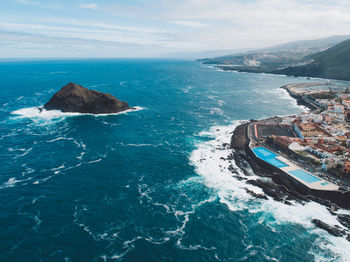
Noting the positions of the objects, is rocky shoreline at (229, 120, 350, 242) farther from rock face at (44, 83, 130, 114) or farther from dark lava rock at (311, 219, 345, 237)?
rock face at (44, 83, 130, 114)

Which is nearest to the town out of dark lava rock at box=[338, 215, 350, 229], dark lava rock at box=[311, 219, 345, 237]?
dark lava rock at box=[338, 215, 350, 229]

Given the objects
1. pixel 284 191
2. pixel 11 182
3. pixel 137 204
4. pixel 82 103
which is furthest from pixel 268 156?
pixel 82 103

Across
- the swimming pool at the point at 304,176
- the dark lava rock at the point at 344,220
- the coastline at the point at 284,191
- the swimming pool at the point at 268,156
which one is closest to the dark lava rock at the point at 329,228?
the coastline at the point at 284,191

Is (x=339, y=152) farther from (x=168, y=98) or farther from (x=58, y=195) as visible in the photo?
(x=168, y=98)

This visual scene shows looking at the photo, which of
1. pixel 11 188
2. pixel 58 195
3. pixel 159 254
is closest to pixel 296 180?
pixel 159 254

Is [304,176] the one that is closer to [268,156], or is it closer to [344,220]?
[268,156]

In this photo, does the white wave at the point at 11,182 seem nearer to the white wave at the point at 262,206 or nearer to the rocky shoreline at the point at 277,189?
the white wave at the point at 262,206

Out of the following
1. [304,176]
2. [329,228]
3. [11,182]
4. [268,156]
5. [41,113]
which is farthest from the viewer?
[41,113]
